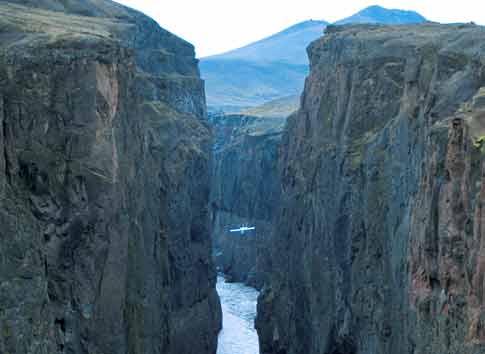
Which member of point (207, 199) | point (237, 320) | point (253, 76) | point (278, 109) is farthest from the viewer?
point (253, 76)

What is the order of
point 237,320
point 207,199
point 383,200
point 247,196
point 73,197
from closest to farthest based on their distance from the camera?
point 73,197 < point 383,200 < point 207,199 < point 237,320 < point 247,196

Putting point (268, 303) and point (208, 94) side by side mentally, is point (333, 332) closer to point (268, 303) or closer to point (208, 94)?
point (268, 303)

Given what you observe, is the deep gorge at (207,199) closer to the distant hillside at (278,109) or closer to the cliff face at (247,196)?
the cliff face at (247,196)

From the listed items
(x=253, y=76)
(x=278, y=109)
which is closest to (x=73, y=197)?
(x=278, y=109)

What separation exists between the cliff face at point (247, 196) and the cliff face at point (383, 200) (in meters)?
23.7

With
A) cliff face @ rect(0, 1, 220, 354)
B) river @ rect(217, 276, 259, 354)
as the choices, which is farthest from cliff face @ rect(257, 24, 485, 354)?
cliff face @ rect(0, 1, 220, 354)

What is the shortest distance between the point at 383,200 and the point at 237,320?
34550 mm

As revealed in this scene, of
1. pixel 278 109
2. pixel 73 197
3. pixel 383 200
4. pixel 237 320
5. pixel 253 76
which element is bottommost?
pixel 237 320

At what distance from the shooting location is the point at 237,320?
74125mm

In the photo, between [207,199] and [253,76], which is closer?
[207,199]

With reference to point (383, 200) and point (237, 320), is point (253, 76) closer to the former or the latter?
Result: point (237, 320)

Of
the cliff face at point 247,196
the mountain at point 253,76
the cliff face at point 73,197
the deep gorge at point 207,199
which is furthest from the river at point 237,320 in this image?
the mountain at point 253,76

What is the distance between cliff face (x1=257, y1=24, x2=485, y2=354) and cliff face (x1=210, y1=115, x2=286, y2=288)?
23689 millimetres

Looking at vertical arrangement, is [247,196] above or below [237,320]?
above
